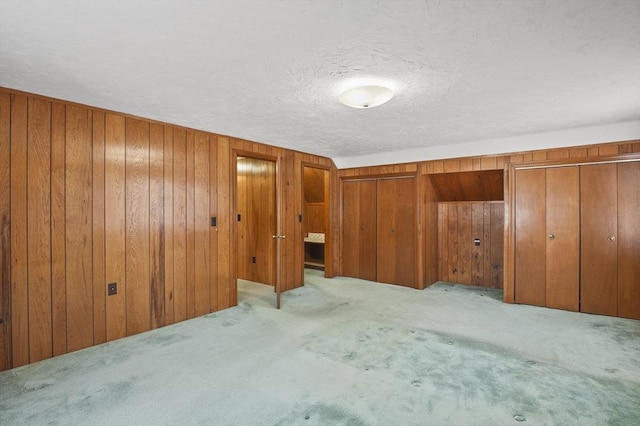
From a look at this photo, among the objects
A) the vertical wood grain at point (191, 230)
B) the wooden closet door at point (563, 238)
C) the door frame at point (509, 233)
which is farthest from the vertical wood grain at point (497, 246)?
the vertical wood grain at point (191, 230)

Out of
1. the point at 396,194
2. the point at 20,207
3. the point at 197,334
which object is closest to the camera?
the point at 20,207

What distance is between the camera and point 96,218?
111 inches

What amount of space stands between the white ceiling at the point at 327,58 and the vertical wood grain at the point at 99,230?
0.97 feet

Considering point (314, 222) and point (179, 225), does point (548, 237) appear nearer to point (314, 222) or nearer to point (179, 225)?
point (314, 222)

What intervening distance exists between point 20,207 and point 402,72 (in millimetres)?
3084

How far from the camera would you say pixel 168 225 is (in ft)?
10.9

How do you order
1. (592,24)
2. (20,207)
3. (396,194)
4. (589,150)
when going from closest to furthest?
(592,24) < (20,207) < (589,150) < (396,194)

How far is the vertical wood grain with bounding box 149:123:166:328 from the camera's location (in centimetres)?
318

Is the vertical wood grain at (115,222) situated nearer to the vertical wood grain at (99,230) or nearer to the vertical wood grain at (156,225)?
the vertical wood grain at (99,230)

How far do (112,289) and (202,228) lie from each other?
3.45ft

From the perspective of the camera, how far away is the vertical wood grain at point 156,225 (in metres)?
3.18

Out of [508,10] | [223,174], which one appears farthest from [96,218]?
[508,10]

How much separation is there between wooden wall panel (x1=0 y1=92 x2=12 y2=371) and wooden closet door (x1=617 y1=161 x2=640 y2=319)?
590 centimetres

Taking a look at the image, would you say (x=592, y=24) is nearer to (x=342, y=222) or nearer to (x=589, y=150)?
(x=589, y=150)
